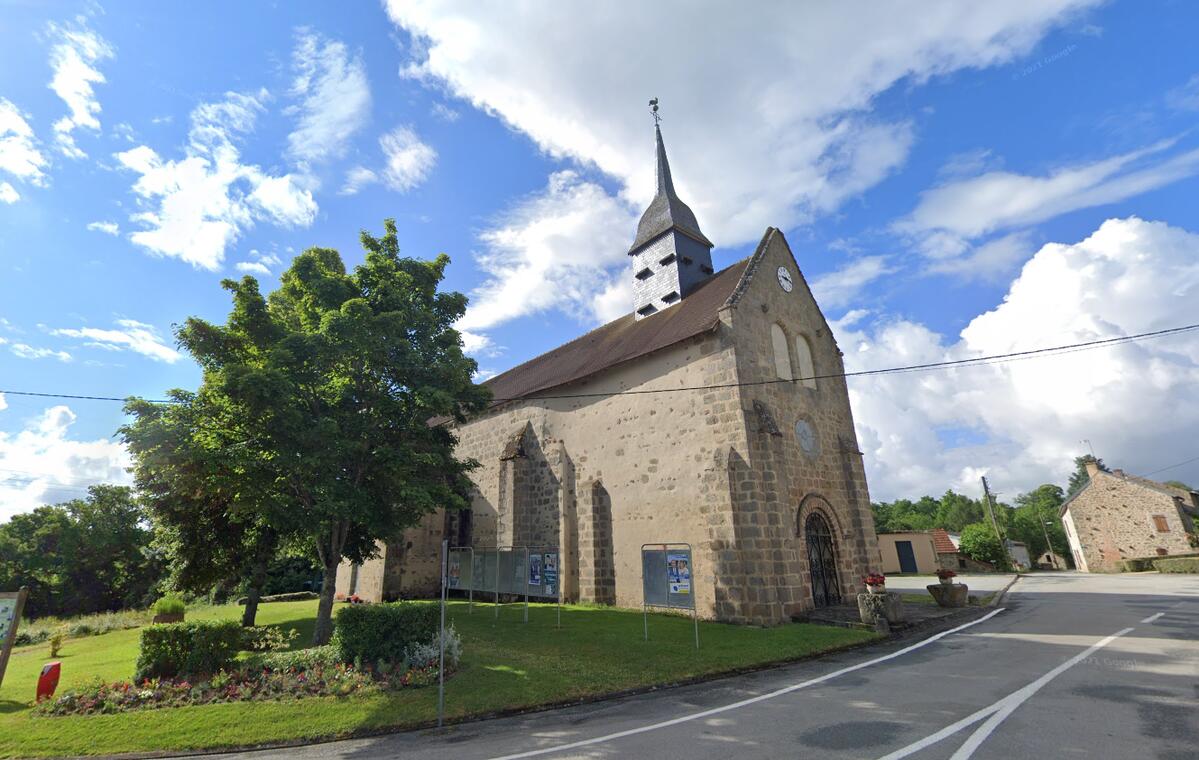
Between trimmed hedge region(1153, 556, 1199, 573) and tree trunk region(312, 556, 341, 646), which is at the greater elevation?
tree trunk region(312, 556, 341, 646)

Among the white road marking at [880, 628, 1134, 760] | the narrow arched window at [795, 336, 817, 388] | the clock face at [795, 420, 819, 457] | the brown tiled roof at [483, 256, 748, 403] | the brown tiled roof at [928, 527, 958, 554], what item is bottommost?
the white road marking at [880, 628, 1134, 760]

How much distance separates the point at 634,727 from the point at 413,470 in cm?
744

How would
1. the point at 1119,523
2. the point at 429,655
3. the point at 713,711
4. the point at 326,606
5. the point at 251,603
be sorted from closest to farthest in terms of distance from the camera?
the point at 713,711, the point at 429,655, the point at 326,606, the point at 251,603, the point at 1119,523

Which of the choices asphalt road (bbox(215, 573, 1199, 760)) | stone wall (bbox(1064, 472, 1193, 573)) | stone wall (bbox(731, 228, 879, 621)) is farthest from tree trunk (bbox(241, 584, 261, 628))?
stone wall (bbox(1064, 472, 1193, 573))

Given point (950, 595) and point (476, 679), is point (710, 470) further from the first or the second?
point (950, 595)

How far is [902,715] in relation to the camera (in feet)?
20.8

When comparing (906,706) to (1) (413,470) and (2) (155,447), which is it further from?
(2) (155,447)

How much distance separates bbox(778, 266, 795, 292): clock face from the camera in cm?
1839

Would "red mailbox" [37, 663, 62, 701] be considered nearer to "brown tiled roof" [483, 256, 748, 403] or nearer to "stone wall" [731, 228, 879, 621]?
"stone wall" [731, 228, 879, 621]

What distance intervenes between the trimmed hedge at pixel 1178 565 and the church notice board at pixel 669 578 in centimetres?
3473

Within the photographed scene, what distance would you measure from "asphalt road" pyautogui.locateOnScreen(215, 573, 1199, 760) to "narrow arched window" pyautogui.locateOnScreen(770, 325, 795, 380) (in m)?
8.91

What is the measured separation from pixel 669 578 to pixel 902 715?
20.4 feet

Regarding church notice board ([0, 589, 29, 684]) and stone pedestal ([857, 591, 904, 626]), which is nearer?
church notice board ([0, 589, 29, 684])

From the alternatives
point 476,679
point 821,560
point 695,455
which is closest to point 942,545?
point 821,560
